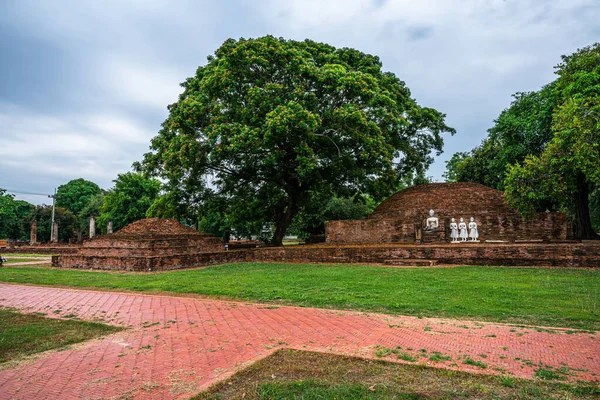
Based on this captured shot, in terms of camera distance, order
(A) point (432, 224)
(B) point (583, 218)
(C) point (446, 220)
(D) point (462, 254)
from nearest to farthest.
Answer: (D) point (462, 254), (A) point (432, 224), (C) point (446, 220), (B) point (583, 218)

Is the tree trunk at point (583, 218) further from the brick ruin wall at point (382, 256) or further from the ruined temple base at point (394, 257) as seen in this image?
the brick ruin wall at point (382, 256)

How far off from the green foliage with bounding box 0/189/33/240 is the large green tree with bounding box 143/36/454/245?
34768 millimetres

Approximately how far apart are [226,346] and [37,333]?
270 centimetres

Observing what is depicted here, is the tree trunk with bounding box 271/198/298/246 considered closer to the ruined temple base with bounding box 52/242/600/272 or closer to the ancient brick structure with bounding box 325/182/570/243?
the ancient brick structure with bounding box 325/182/570/243

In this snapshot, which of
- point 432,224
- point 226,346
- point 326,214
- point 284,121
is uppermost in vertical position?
point 284,121

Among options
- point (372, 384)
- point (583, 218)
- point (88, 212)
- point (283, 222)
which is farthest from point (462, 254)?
point (88, 212)

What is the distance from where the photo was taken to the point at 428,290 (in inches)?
334

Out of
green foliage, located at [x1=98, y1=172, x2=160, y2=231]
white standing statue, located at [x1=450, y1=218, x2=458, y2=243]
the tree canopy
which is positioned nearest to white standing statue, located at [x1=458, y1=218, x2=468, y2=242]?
white standing statue, located at [x1=450, y1=218, x2=458, y2=243]

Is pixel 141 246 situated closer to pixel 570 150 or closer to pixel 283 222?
pixel 283 222

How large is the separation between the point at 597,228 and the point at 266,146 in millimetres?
31985

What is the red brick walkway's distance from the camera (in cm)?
360

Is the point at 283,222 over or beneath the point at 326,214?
beneath

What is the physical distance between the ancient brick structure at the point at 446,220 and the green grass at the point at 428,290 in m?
6.83

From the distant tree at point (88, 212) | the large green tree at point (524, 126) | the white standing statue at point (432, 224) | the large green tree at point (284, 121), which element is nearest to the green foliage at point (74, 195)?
the distant tree at point (88, 212)
